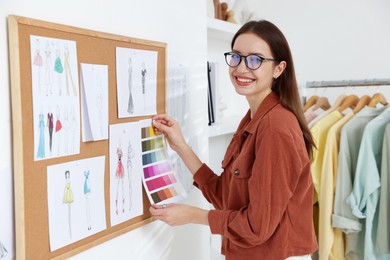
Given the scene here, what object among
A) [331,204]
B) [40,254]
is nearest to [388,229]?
[331,204]

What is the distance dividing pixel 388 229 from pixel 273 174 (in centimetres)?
88

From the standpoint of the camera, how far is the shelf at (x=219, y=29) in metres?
1.63

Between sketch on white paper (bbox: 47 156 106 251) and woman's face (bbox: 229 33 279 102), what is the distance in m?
0.46

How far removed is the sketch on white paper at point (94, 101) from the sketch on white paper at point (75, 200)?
0.23ft

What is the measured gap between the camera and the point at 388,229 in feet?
5.17

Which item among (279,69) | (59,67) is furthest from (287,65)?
(59,67)

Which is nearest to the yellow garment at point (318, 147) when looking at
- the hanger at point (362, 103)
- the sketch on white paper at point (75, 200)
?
the hanger at point (362, 103)

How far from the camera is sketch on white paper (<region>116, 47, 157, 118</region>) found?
105 centimetres

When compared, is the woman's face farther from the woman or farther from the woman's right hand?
the woman's right hand

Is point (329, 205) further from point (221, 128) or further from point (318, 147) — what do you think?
point (221, 128)

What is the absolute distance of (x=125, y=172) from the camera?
1.08m

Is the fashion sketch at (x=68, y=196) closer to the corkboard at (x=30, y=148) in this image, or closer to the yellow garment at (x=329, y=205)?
the corkboard at (x=30, y=148)

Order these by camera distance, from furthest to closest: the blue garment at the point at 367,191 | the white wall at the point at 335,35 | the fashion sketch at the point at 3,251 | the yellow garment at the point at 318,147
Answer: the white wall at the point at 335,35 → the yellow garment at the point at 318,147 → the blue garment at the point at 367,191 → the fashion sketch at the point at 3,251

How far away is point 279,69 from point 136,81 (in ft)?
1.42
